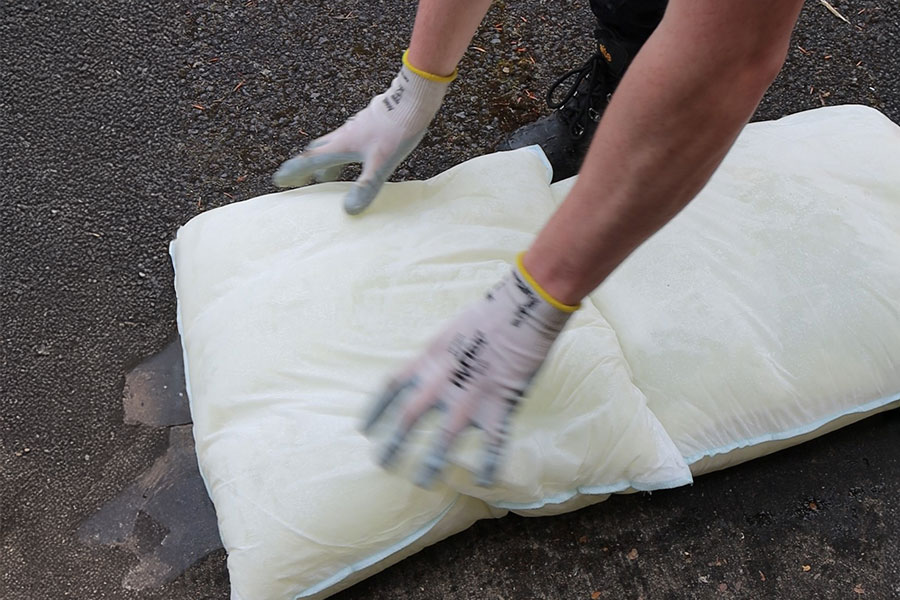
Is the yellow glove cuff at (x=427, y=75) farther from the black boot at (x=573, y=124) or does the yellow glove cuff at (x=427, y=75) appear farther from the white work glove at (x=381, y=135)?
the black boot at (x=573, y=124)

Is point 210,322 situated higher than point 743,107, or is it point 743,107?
point 743,107

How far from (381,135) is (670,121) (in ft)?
2.26

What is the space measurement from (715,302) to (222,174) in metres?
1.03

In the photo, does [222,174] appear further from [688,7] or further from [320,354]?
[688,7]

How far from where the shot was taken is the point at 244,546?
0.97 meters

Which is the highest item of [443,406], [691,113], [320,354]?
[691,113]

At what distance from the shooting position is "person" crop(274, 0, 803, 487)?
0.62m

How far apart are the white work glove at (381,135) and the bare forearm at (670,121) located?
0.54 meters

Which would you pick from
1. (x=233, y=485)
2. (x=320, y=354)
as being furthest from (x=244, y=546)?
(x=320, y=354)

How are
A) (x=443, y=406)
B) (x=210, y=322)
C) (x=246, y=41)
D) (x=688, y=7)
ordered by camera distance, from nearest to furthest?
(x=688, y=7), (x=443, y=406), (x=210, y=322), (x=246, y=41)

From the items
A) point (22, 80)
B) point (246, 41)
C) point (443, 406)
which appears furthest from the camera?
point (246, 41)

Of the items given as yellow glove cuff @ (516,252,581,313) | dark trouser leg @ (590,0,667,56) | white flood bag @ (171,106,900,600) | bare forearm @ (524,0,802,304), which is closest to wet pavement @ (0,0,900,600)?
white flood bag @ (171,106,900,600)

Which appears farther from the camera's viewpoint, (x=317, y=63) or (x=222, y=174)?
(x=317, y=63)

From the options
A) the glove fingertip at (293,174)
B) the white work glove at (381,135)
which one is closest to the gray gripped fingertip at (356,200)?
the white work glove at (381,135)
